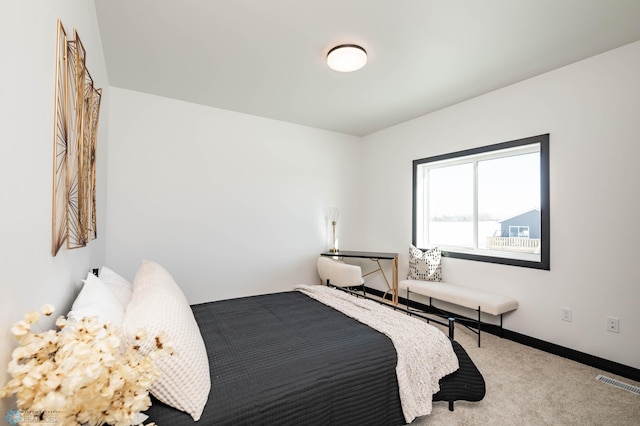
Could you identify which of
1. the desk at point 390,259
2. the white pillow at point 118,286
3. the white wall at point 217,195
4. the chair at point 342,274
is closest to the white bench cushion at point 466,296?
the desk at point 390,259

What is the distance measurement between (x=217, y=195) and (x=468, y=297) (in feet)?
10.1

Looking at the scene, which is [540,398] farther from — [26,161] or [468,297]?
[26,161]

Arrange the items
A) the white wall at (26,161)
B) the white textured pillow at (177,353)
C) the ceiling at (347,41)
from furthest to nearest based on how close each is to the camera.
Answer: the ceiling at (347,41), the white textured pillow at (177,353), the white wall at (26,161)

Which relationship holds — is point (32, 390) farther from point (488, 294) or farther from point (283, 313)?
point (488, 294)

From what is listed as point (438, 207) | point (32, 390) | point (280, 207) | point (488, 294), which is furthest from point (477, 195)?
point (32, 390)

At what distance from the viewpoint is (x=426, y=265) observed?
3.76 metres

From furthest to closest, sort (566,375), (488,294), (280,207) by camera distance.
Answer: (280,207) → (488,294) → (566,375)

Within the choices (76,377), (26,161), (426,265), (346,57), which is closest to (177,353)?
(76,377)

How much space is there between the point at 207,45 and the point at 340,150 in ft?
9.12

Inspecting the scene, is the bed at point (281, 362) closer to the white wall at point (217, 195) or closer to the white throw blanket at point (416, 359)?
the white throw blanket at point (416, 359)

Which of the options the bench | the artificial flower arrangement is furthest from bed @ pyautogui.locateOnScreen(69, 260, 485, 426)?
the bench

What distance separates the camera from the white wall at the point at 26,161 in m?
0.72

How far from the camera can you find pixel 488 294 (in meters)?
3.15

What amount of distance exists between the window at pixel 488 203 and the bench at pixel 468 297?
376mm
